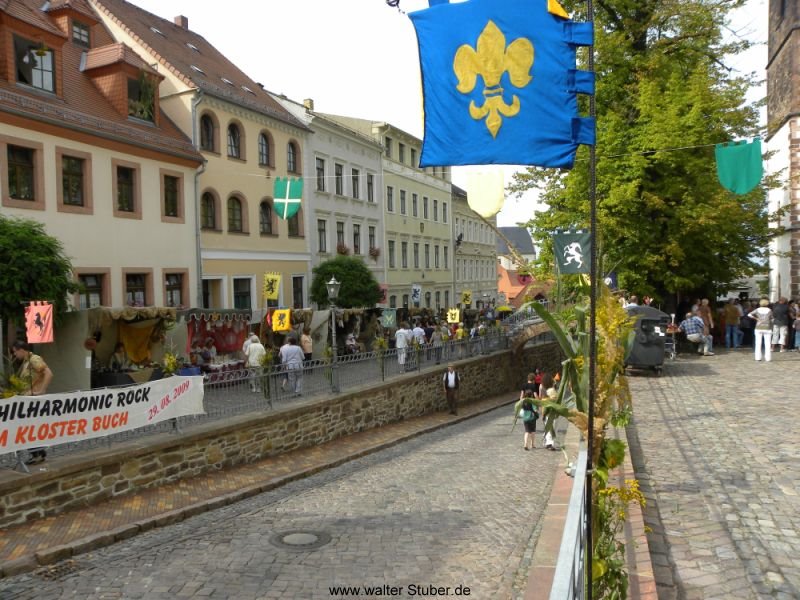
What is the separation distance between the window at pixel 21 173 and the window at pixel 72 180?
936 millimetres

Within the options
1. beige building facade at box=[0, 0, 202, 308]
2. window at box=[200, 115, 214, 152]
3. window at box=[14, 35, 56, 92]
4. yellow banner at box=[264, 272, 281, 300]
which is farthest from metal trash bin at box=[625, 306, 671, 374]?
window at box=[14, 35, 56, 92]

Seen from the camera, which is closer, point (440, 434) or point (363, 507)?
point (363, 507)

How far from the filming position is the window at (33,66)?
1828 centimetres

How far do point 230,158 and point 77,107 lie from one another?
257 inches

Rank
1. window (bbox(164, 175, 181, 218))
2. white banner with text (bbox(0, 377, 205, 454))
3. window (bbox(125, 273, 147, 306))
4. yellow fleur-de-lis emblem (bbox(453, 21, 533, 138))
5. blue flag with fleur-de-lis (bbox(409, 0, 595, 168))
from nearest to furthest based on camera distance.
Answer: blue flag with fleur-de-lis (bbox(409, 0, 595, 168)) < yellow fleur-de-lis emblem (bbox(453, 21, 533, 138)) < white banner with text (bbox(0, 377, 205, 454)) < window (bbox(125, 273, 147, 306)) < window (bbox(164, 175, 181, 218))

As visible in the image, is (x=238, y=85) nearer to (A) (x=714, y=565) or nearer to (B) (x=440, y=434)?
(B) (x=440, y=434)

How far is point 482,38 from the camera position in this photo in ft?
17.6

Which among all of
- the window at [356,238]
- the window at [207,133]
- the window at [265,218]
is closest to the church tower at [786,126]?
the window at [356,238]

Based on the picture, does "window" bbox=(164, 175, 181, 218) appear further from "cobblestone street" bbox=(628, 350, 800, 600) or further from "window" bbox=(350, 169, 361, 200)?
"cobblestone street" bbox=(628, 350, 800, 600)

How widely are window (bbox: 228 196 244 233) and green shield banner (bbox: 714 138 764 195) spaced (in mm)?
17071

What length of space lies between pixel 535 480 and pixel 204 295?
55.7 ft

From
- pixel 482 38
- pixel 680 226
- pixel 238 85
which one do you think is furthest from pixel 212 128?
pixel 482 38

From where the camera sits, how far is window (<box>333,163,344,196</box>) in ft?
109

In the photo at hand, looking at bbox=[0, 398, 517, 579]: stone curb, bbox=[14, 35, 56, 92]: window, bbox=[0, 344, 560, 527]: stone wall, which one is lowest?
bbox=[0, 398, 517, 579]: stone curb
